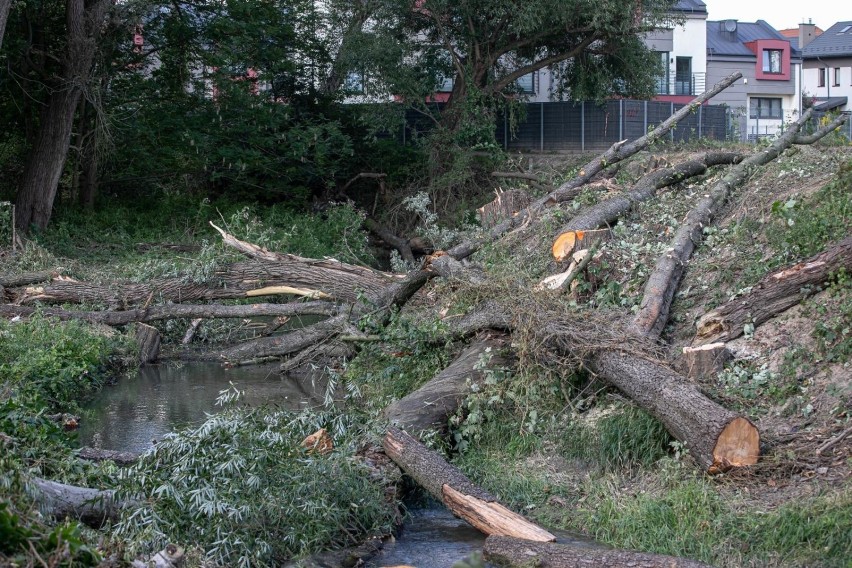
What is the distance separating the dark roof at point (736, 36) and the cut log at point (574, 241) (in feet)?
119

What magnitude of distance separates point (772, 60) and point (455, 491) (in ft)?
149

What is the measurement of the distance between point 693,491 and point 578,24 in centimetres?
1664

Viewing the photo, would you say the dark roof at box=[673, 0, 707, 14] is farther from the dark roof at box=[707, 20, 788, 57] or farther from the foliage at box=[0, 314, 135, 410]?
the foliage at box=[0, 314, 135, 410]

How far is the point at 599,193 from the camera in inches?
486

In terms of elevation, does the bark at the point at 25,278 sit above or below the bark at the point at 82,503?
above

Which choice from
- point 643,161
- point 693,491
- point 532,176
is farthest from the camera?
point 532,176

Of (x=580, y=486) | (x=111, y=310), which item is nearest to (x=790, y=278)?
(x=580, y=486)

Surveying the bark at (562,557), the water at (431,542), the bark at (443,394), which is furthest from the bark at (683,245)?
the bark at (562,557)

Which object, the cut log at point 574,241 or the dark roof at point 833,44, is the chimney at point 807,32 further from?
the cut log at point 574,241

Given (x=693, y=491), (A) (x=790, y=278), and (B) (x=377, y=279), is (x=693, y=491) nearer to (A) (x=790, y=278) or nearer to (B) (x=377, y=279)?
(A) (x=790, y=278)

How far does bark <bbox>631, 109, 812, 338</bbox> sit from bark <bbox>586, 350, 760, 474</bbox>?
87 centimetres

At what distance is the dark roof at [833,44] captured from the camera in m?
50.9

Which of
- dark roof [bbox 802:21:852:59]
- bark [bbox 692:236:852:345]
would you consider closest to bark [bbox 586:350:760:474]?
bark [bbox 692:236:852:345]

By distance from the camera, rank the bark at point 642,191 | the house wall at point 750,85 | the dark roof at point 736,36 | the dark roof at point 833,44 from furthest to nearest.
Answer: the dark roof at point 833,44 < the dark roof at point 736,36 < the house wall at point 750,85 < the bark at point 642,191
